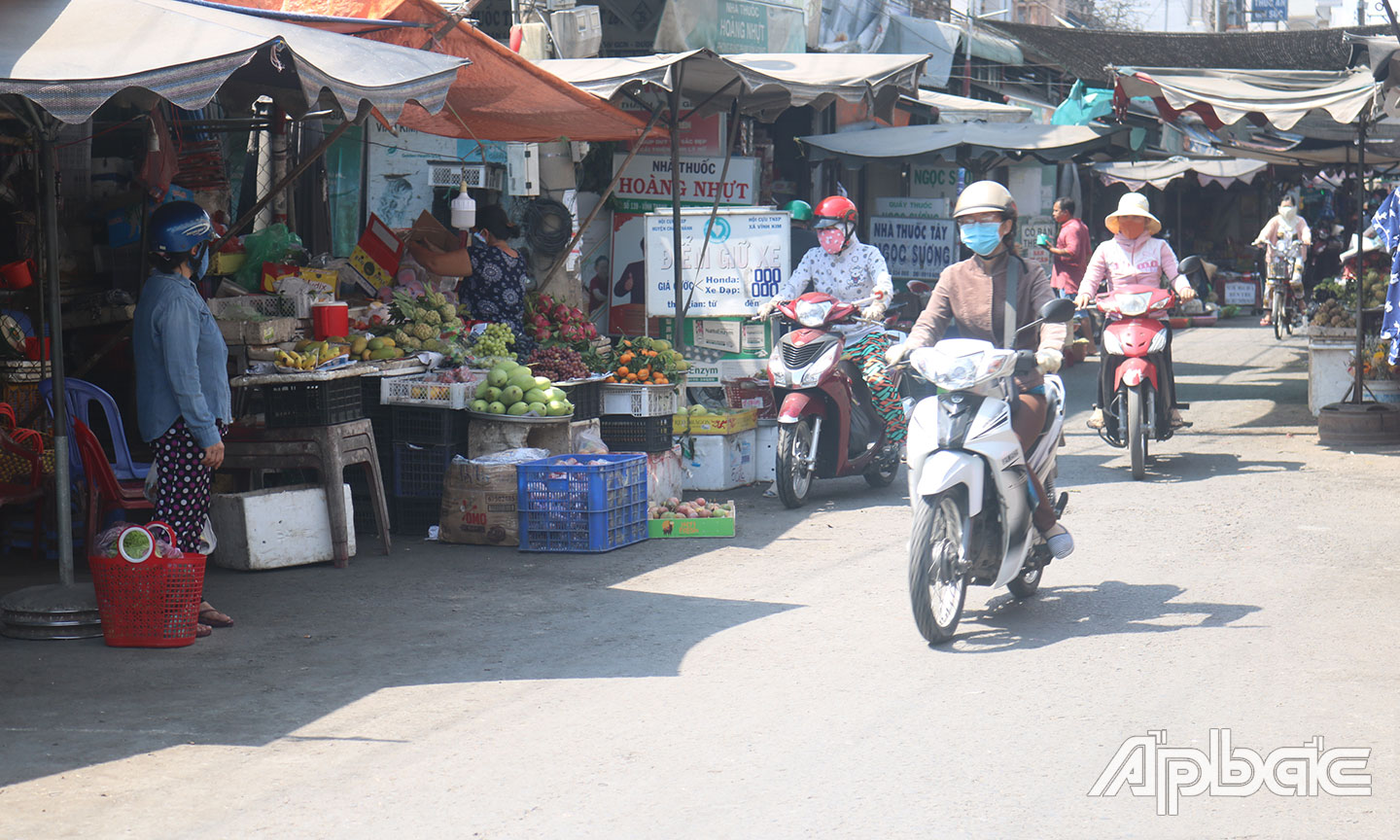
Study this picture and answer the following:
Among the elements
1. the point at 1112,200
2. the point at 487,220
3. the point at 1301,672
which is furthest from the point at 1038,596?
the point at 1112,200

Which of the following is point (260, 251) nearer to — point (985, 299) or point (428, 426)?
point (428, 426)

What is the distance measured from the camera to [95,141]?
30.1 ft

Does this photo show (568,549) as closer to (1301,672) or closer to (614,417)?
(614,417)

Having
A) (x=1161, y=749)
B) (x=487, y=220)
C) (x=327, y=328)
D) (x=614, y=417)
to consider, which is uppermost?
(x=487, y=220)

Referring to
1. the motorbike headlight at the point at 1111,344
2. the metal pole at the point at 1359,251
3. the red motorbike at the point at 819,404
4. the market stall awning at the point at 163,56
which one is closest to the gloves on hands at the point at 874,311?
the red motorbike at the point at 819,404

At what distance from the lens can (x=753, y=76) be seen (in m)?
10.6

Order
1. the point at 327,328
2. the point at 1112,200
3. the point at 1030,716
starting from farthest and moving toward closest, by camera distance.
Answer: the point at 1112,200 < the point at 327,328 < the point at 1030,716

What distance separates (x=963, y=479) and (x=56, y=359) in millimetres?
4139

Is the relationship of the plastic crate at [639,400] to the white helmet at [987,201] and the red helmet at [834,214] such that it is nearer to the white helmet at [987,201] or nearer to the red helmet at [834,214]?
the red helmet at [834,214]

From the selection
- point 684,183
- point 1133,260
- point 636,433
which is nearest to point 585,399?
point 636,433

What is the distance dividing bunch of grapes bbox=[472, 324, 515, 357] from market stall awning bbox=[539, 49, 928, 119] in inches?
72.7

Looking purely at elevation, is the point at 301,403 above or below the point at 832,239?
below

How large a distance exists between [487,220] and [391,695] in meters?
6.15

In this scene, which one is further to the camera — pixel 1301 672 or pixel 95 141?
pixel 95 141
